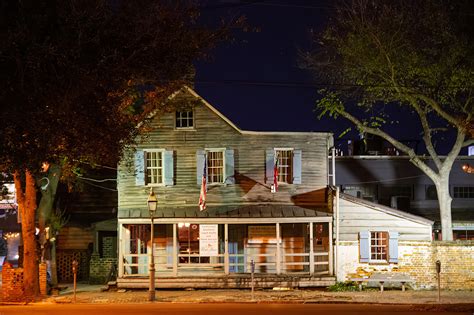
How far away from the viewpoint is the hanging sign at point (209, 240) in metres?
28.4

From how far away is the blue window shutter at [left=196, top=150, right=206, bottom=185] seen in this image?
28.1 metres

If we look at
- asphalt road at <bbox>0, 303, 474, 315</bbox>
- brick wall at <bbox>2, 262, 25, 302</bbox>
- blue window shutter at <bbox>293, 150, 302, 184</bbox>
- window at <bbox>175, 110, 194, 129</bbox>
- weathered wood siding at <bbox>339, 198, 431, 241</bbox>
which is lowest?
asphalt road at <bbox>0, 303, 474, 315</bbox>

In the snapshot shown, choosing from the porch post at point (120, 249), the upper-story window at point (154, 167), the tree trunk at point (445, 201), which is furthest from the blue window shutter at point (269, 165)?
the tree trunk at point (445, 201)

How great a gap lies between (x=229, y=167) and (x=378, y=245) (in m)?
6.83

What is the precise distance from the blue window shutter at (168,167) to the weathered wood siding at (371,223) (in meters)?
7.10

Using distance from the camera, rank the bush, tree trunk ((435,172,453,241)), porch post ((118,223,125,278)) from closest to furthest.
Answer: the bush
porch post ((118,223,125,278))
tree trunk ((435,172,453,241))

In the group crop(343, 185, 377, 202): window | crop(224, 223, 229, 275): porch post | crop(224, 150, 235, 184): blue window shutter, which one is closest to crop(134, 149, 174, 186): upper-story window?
crop(224, 150, 235, 184): blue window shutter

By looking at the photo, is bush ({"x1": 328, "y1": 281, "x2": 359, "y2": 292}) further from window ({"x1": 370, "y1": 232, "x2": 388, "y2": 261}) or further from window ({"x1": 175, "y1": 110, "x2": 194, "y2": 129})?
window ({"x1": 175, "y1": 110, "x2": 194, "y2": 129})

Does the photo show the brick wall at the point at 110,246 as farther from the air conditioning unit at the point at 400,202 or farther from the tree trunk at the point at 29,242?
the air conditioning unit at the point at 400,202

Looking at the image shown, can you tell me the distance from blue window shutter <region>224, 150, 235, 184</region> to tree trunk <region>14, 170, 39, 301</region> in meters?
7.97

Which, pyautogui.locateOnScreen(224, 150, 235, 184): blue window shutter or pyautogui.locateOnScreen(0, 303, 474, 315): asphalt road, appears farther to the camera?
pyautogui.locateOnScreen(224, 150, 235, 184): blue window shutter

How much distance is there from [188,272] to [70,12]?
51.4 ft

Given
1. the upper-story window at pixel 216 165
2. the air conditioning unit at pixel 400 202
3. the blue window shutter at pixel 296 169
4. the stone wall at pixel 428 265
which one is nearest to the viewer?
the stone wall at pixel 428 265

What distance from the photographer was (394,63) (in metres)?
27.0
